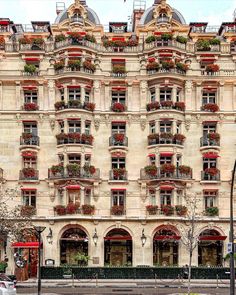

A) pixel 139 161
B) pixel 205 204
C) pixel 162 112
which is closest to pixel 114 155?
pixel 139 161

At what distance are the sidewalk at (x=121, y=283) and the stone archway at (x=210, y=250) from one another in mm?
7087

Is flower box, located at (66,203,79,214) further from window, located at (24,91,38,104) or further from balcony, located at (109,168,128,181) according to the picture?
window, located at (24,91,38,104)

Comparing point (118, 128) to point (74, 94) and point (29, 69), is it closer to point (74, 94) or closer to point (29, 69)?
point (74, 94)

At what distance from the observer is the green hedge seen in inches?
1881

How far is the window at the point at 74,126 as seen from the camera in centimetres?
5559

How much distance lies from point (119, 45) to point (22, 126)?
12.1 meters

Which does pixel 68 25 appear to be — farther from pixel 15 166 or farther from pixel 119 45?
pixel 15 166

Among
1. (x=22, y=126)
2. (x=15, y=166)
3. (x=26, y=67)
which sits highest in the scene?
(x=26, y=67)

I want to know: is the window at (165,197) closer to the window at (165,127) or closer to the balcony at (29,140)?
the window at (165,127)

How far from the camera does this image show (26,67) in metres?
56.2

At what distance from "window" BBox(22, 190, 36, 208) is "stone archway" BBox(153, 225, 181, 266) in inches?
446

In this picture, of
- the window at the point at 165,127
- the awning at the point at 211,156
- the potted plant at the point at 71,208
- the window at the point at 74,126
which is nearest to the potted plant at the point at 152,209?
the potted plant at the point at 71,208

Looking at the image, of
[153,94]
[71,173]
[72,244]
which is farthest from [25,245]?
[153,94]

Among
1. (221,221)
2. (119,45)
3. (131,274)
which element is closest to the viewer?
(131,274)
